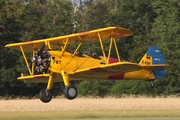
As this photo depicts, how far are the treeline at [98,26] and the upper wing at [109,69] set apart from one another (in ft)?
71.2

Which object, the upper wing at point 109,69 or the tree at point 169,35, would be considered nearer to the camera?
the upper wing at point 109,69

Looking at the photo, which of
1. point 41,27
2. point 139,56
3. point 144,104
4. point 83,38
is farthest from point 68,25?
point 83,38

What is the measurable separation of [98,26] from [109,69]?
38.4 meters

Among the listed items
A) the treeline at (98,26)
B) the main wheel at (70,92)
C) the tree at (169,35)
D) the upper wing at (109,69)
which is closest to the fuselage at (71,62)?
the upper wing at (109,69)

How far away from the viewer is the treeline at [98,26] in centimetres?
4450

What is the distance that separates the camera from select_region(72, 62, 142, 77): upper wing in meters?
21.0

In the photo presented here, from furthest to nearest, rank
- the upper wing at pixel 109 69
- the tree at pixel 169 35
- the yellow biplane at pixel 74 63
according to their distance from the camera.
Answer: the tree at pixel 169 35, the yellow biplane at pixel 74 63, the upper wing at pixel 109 69

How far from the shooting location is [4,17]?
153 feet

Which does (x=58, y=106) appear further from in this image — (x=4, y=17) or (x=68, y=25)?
(x=68, y=25)

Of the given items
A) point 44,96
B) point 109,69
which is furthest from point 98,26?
point 109,69

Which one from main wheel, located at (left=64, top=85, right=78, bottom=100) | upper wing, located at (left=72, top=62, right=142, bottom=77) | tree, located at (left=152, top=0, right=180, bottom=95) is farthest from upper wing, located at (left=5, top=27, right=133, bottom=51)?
tree, located at (left=152, top=0, right=180, bottom=95)

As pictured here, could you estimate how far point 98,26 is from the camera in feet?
196

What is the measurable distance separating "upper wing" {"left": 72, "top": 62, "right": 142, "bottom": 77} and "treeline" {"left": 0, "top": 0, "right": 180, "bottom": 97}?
2170cm

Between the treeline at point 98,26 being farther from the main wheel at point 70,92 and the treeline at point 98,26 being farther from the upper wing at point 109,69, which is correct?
the main wheel at point 70,92
